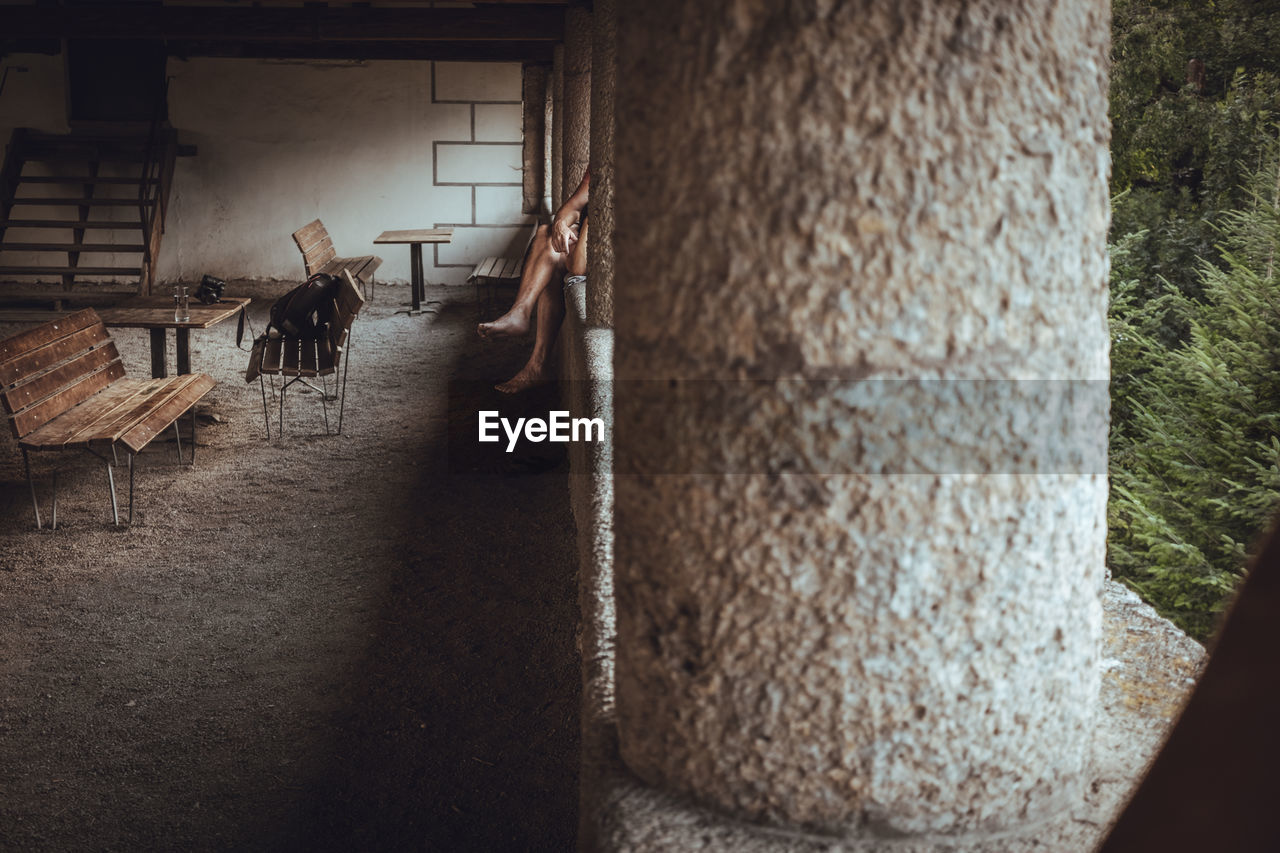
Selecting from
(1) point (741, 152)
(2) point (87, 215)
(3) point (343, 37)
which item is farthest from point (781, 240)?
(2) point (87, 215)

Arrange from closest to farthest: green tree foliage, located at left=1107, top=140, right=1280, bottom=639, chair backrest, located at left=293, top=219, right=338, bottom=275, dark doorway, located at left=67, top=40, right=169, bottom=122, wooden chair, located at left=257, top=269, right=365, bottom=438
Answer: green tree foliage, located at left=1107, top=140, right=1280, bottom=639 < wooden chair, located at left=257, top=269, right=365, bottom=438 < chair backrest, located at left=293, top=219, right=338, bottom=275 < dark doorway, located at left=67, top=40, right=169, bottom=122

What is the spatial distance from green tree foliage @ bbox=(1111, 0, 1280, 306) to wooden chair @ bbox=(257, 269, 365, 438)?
6442 millimetres

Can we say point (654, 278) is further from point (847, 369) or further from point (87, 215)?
point (87, 215)

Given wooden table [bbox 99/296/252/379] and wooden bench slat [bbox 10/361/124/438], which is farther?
wooden table [bbox 99/296/252/379]

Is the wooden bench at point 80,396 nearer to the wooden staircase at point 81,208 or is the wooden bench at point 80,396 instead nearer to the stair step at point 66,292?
the wooden staircase at point 81,208

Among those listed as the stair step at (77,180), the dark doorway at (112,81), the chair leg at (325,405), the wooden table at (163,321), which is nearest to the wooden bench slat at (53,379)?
the wooden table at (163,321)

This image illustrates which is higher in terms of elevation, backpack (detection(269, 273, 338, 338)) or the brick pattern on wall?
the brick pattern on wall

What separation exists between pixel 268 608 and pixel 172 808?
46.2 inches

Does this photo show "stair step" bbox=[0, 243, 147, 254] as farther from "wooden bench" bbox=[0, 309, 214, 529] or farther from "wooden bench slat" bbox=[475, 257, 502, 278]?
"wooden bench" bbox=[0, 309, 214, 529]

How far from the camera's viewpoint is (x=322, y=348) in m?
5.77

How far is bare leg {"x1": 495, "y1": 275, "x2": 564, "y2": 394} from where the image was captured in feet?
16.6

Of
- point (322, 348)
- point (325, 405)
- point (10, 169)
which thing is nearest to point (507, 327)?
point (322, 348)

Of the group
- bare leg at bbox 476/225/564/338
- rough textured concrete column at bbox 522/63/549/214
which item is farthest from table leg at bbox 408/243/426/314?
bare leg at bbox 476/225/564/338

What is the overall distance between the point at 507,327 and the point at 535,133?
7172mm
